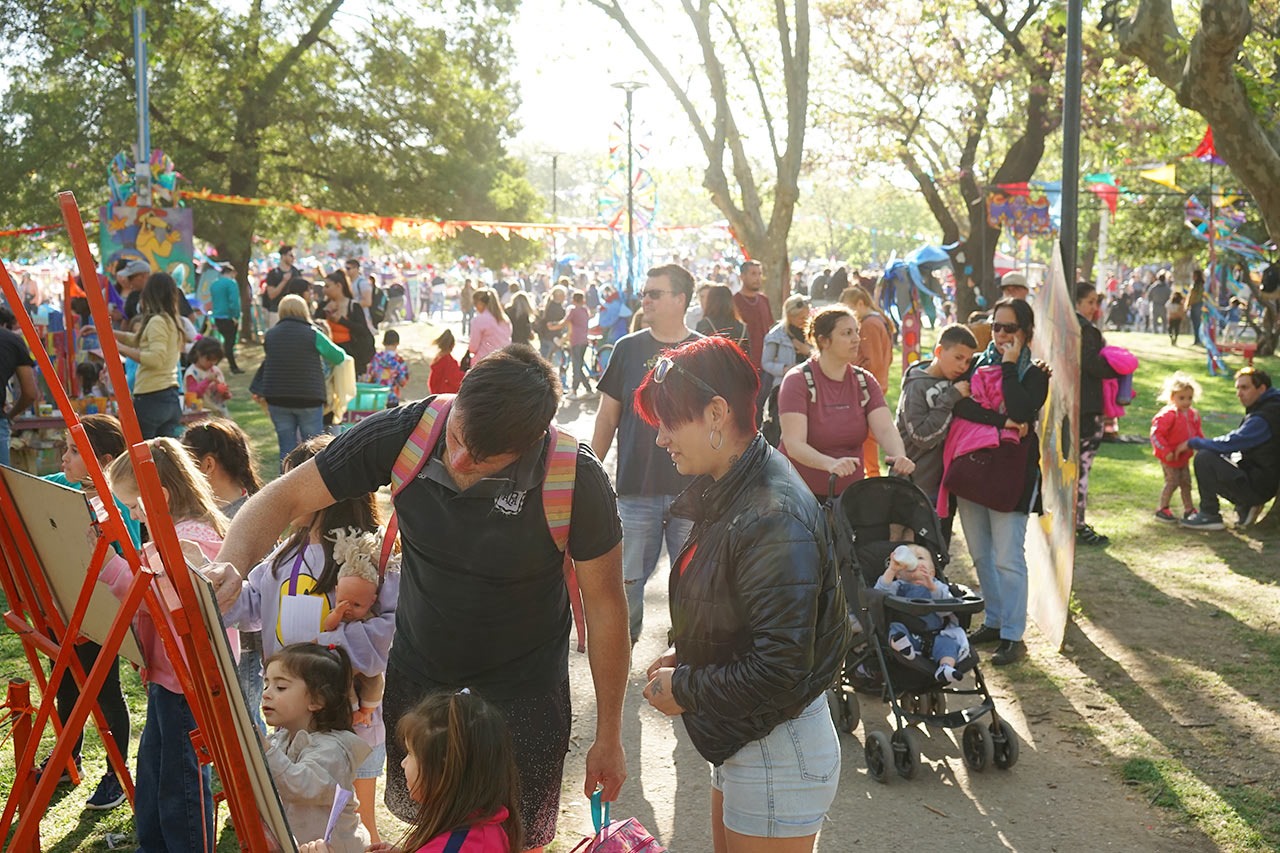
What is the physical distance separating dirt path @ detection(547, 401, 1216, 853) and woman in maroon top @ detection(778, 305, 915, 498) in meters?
1.23

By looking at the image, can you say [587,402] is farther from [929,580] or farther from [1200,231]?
[1200,231]

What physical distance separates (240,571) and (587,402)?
50.5 feet

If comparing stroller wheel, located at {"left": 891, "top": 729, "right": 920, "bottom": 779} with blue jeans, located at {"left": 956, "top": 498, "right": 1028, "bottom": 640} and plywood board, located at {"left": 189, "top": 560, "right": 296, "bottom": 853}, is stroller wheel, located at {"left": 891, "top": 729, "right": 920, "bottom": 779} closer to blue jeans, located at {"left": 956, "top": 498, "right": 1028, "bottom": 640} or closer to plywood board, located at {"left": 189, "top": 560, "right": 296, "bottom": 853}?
blue jeans, located at {"left": 956, "top": 498, "right": 1028, "bottom": 640}

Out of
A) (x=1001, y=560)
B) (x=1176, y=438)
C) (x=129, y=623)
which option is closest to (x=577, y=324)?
(x=1176, y=438)

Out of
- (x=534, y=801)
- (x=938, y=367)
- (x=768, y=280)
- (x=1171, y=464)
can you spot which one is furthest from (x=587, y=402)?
(x=534, y=801)

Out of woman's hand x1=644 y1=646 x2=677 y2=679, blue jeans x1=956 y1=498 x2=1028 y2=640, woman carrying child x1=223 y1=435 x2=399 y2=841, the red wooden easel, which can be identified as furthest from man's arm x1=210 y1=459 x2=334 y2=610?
blue jeans x1=956 y1=498 x2=1028 y2=640

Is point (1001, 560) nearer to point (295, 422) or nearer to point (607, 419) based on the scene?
point (607, 419)

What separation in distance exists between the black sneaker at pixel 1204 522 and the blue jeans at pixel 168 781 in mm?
8177

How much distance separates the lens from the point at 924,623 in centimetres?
515

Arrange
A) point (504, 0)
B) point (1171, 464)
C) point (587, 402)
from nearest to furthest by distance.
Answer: point (1171, 464) → point (587, 402) → point (504, 0)

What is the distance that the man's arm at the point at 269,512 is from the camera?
112 inches

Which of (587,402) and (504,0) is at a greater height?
(504,0)

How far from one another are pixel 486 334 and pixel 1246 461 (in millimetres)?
7323

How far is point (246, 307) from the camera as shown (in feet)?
95.3
